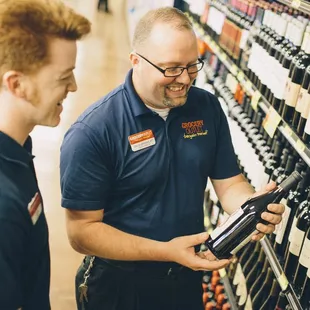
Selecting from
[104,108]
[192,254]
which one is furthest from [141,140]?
[192,254]

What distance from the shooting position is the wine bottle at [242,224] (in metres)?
1.81

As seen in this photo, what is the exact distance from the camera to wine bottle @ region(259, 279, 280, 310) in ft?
8.54

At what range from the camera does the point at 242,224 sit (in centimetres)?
182

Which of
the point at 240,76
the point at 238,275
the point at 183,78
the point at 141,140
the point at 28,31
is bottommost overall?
the point at 238,275

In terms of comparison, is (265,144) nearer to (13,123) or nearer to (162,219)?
(162,219)

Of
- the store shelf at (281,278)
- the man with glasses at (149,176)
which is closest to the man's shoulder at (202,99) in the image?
the man with glasses at (149,176)

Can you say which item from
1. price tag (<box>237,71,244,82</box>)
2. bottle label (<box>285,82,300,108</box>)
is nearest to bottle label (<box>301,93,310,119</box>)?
bottle label (<box>285,82,300,108</box>)

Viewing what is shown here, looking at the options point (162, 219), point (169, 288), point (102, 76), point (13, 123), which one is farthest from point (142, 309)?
point (102, 76)

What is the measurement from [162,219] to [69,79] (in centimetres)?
82

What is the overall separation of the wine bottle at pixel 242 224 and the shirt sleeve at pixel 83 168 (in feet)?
1.49

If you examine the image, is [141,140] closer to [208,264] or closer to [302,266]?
[208,264]

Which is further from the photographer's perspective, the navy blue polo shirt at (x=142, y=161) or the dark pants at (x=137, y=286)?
the dark pants at (x=137, y=286)

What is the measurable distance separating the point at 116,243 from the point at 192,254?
288 millimetres

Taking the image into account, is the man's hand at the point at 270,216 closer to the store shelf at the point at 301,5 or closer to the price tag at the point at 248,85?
the store shelf at the point at 301,5
